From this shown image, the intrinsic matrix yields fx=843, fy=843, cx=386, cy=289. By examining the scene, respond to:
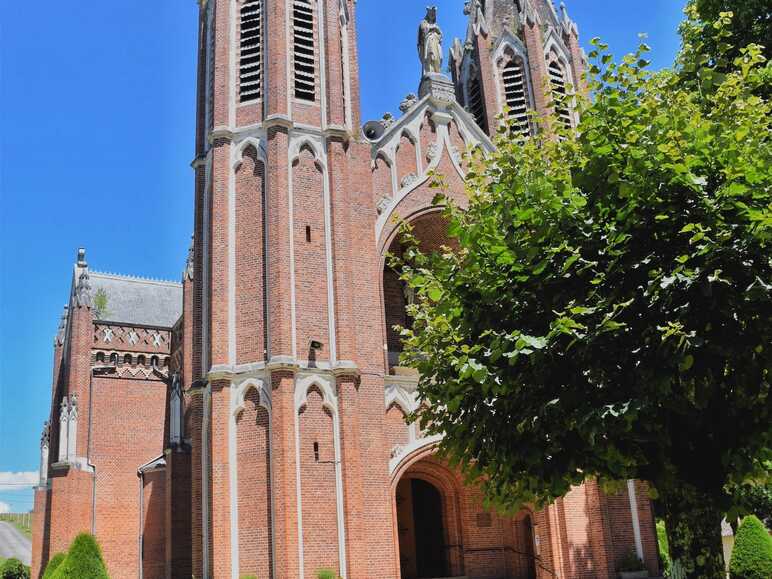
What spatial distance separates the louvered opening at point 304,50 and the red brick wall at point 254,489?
956cm

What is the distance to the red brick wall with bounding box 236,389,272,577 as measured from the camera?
2078 centimetres

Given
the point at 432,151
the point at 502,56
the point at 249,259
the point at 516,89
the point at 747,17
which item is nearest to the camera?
the point at 747,17

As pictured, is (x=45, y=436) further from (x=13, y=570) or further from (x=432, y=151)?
(x=432, y=151)

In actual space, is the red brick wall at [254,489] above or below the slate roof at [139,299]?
below

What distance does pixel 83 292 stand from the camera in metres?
41.2

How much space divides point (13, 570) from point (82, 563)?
2533cm

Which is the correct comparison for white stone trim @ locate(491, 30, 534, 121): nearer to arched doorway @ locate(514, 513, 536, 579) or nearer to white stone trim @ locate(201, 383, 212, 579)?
arched doorway @ locate(514, 513, 536, 579)

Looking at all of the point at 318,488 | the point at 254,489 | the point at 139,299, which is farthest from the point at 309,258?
the point at 139,299

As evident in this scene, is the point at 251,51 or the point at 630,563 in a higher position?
the point at 251,51

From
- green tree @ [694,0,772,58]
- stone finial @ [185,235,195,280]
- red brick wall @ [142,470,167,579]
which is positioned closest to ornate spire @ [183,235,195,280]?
stone finial @ [185,235,195,280]

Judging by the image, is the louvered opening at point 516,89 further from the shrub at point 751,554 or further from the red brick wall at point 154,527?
the red brick wall at point 154,527

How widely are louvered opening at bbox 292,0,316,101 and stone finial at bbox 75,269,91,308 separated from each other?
2003cm

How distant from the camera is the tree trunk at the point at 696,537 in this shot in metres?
12.5

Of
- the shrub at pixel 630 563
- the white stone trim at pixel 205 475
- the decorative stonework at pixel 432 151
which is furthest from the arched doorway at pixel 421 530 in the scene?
the decorative stonework at pixel 432 151
